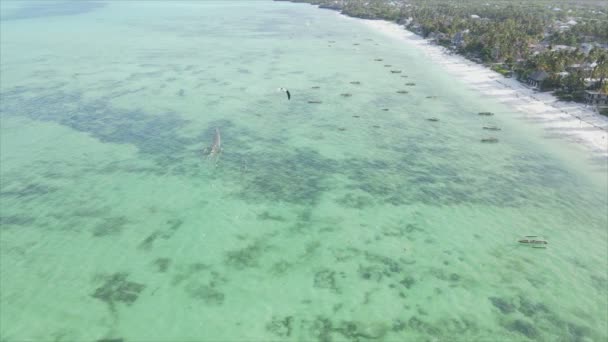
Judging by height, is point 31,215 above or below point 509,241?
below

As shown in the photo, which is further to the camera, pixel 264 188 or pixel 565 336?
pixel 264 188

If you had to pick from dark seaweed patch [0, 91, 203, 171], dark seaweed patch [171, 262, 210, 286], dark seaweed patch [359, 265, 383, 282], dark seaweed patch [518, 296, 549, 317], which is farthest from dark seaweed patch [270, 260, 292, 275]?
dark seaweed patch [0, 91, 203, 171]

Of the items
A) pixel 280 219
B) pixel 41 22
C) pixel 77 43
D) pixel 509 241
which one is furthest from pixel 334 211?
pixel 41 22

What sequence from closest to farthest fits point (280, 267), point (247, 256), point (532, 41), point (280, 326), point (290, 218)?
1. point (280, 326)
2. point (280, 267)
3. point (247, 256)
4. point (290, 218)
5. point (532, 41)

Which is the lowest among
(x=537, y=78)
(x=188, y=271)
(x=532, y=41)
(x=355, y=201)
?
(x=188, y=271)

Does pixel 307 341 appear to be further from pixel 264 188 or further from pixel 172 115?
pixel 172 115

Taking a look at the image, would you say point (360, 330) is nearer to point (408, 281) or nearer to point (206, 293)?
point (408, 281)

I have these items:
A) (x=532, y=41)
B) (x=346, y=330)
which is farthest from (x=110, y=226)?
(x=532, y=41)

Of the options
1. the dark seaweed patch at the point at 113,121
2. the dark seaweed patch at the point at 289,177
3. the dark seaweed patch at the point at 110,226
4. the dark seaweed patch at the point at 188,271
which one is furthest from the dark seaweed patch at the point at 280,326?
the dark seaweed patch at the point at 113,121
